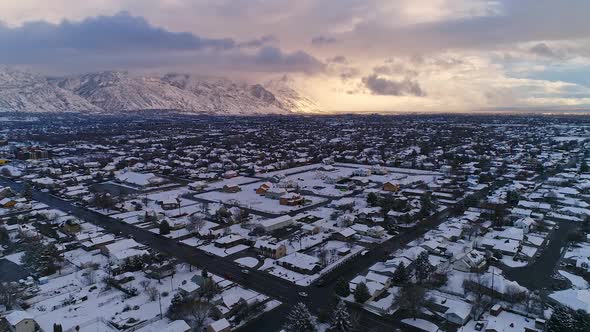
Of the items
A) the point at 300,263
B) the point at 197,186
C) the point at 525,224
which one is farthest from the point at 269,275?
the point at 197,186

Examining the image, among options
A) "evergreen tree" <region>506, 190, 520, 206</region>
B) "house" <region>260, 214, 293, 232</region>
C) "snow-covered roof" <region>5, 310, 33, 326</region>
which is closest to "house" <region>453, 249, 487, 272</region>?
"house" <region>260, 214, 293, 232</region>

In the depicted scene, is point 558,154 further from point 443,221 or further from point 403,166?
point 443,221

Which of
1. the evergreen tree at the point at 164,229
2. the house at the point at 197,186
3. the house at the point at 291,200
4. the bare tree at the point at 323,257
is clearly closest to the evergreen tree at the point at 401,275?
the bare tree at the point at 323,257

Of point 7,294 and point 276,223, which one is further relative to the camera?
point 276,223

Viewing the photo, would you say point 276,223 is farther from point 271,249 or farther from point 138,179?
point 138,179

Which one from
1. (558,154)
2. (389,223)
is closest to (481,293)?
(389,223)

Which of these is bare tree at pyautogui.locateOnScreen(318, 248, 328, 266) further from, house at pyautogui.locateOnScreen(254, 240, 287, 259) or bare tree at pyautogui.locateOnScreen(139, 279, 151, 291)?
bare tree at pyautogui.locateOnScreen(139, 279, 151, 291)

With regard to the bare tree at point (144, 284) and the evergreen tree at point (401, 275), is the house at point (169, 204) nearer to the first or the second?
the bare tree at point (144, 284)
